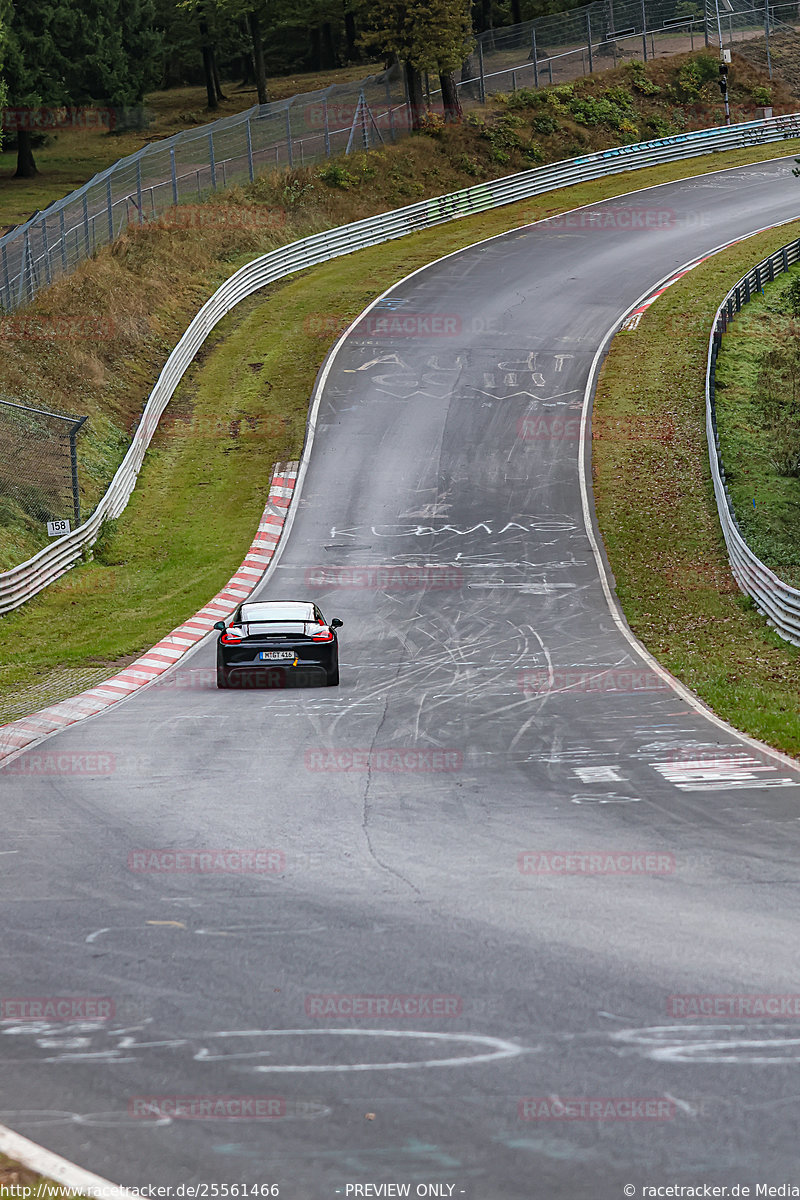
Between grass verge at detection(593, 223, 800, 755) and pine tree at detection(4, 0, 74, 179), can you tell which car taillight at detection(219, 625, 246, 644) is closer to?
grass verge at detection(593, 223, 800, 755)

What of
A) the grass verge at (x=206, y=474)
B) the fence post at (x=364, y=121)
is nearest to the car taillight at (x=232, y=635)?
the grass verge at (x=206, y=474)

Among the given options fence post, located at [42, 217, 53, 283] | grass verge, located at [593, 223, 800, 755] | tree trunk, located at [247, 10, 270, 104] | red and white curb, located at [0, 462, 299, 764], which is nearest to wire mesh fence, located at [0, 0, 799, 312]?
fence post, located at [42, 217, 53, 283]

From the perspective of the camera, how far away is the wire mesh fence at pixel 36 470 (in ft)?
98.7

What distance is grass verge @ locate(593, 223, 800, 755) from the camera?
781 inches

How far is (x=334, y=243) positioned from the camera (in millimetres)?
55469

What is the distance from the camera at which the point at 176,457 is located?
1496 inches

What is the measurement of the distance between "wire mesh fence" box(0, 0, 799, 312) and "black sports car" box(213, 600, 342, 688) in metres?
23.2

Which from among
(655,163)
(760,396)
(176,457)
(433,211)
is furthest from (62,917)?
(655,163)

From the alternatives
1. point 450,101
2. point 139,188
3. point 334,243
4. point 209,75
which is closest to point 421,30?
point 450,101

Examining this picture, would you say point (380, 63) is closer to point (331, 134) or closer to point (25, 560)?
point (331, 134)

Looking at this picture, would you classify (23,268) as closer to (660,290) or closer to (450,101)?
(660,290)

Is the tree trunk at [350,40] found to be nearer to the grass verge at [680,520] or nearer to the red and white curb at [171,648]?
the grass verge at [680,520]

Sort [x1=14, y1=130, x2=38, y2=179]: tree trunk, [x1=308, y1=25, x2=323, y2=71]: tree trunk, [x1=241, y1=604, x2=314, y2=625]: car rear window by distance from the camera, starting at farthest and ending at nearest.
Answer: [x1=308, y1=25, x2=323, y2=71]: tree trunk < [x1=14, y1=130, x2=38, y2=179]: tree trunk < [x1=241, y1=604, x2=314, y2=625]: car rear window

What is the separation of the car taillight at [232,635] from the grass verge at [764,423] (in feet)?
39.4
